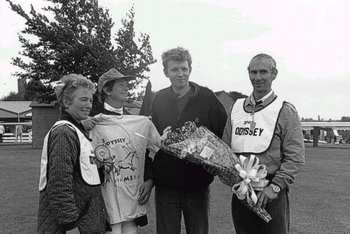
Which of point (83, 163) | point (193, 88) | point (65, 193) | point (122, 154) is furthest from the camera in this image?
point (193, 88)

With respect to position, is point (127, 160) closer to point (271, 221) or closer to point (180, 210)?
point (180, 210)

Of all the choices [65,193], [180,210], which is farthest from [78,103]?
[180,210]

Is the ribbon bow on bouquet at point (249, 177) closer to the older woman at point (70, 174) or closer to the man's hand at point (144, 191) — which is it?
the man's hand at point (144, 191)

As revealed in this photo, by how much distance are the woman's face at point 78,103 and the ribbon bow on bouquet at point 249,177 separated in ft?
4.14

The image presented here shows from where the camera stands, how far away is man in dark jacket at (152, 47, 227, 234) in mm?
3861

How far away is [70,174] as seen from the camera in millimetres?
3092

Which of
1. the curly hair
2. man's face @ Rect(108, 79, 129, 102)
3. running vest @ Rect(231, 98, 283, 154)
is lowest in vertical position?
running vest @ Rect(231, 98, 283, 154)

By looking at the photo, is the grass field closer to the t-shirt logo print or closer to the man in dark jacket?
the man in dark jacket

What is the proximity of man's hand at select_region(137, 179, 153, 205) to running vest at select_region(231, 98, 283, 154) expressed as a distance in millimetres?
836

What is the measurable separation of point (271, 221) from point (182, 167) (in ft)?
2.88

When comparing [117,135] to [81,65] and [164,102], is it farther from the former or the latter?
[81,65]

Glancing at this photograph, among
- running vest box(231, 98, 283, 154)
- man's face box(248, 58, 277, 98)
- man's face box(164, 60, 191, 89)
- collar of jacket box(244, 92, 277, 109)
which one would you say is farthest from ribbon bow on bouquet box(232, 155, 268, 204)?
man's face box(164, 60, 191, 89)

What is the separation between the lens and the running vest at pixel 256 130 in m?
3.50

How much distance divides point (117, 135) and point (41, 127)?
80.9 ft
